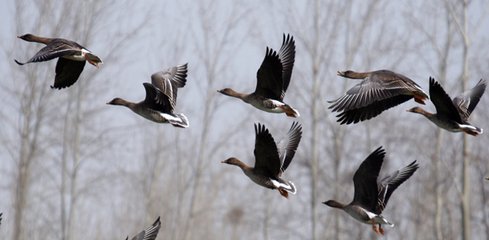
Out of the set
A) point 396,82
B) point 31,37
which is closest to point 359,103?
point 396,82

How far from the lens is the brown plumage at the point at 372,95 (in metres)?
9.32

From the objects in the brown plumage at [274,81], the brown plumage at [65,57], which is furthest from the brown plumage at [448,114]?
the brown plumage at [65,57]

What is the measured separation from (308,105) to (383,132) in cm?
328

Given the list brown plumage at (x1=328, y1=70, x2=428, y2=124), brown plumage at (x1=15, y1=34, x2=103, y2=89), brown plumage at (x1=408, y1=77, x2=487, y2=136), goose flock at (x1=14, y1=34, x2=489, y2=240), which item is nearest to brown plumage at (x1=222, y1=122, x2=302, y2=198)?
goose flock at (x1=14, y1=34, x2=489, y2=240)

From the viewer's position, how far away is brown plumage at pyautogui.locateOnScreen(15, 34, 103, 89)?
946 cm

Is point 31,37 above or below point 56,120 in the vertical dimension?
above

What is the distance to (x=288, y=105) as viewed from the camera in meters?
10.3

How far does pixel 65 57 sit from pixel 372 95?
355 cm

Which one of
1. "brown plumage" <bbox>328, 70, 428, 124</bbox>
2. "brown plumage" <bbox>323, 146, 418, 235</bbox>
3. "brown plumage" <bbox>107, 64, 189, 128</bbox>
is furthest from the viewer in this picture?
"brown plumage" <bbox>323, 146, 418, 235</bbox>

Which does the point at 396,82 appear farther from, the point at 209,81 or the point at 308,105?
the point at 209,81

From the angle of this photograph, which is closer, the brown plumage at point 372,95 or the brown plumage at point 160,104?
the brown plumage at point 372,95

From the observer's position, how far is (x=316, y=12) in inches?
950

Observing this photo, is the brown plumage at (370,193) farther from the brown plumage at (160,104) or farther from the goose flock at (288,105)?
the brown plumage at (160,104)

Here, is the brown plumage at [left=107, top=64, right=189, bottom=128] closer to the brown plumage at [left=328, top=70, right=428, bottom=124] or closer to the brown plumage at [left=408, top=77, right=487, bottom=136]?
the brown plumage at [left=328, top=70, right=428, bottom=124]
